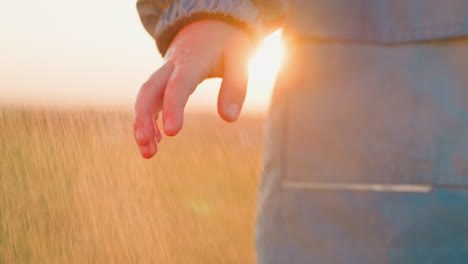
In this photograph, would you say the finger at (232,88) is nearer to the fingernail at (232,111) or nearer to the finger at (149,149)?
the fingernail at (232,111)

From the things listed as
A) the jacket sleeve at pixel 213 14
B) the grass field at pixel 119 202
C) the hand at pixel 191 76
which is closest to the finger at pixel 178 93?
the hand at pixel 191 76

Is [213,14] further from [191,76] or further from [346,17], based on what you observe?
[346,17]

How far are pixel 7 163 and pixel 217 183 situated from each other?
7.69 feet

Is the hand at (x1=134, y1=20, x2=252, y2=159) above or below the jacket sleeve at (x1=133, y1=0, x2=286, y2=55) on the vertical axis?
below

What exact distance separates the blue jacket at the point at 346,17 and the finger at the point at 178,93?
15 centimetres

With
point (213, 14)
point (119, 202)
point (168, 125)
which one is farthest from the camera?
point (119, 202)

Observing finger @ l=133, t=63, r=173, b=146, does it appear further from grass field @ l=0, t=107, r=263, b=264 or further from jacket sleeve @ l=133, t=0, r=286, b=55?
grass field @ l=0, t=107, r=263, b=264

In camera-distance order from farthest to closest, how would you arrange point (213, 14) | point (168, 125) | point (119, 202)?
point (119, 202), point (213, 14), point (168, 125)

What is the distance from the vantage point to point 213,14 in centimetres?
115

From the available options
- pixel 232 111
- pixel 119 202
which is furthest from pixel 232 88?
pixel 119 202

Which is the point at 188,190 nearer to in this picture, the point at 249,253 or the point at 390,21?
the point at 249,253

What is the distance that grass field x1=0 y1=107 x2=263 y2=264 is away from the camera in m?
4.33

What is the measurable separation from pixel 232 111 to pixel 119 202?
478 cm

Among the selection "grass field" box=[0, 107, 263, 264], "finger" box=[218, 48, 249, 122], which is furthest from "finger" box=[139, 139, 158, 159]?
"grass field" box=[0, 107, 263, 264]
